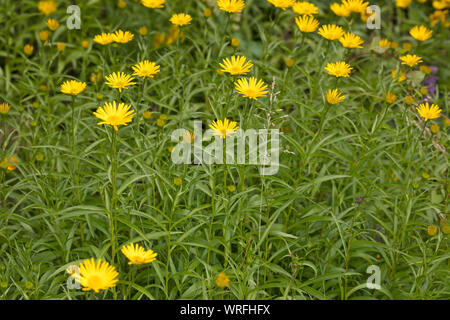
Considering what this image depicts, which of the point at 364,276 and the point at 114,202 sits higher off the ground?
the point at 114,202

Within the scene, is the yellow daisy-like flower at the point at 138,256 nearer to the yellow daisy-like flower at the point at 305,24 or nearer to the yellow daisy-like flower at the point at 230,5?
the yellow daisy-like flower at the point at 230,5

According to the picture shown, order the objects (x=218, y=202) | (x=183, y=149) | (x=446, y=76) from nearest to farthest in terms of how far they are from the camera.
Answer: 1. (x=218, y=202)
2. (x=183, y=149)
3. (x=446, y=76)

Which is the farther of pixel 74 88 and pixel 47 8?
pixel 47 8

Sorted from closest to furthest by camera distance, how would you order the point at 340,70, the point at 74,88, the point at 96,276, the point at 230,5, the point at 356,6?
1. the point at 96,276
2. the point at 74,88
3. the point at 340,70
4. the point at 230,5
5. the point at 356,6

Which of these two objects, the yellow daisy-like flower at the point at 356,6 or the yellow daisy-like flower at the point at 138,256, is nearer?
the yellow daisy-like flower at the point at 138,256

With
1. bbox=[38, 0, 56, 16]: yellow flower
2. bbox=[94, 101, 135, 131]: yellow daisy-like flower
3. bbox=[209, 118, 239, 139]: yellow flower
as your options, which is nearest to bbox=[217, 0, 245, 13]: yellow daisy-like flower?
bbox=[209, 118, 239, 139]: yellow flower

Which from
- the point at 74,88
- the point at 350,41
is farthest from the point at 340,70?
the point at 74,88

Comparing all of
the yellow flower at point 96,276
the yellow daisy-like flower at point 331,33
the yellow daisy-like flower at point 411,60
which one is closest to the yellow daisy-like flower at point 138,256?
the yellow flower at point 96,276

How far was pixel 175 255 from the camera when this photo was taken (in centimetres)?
216

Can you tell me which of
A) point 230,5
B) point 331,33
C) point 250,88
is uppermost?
point 230,5

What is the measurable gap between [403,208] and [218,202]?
0.88 m

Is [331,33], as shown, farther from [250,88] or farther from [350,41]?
[250,88]
